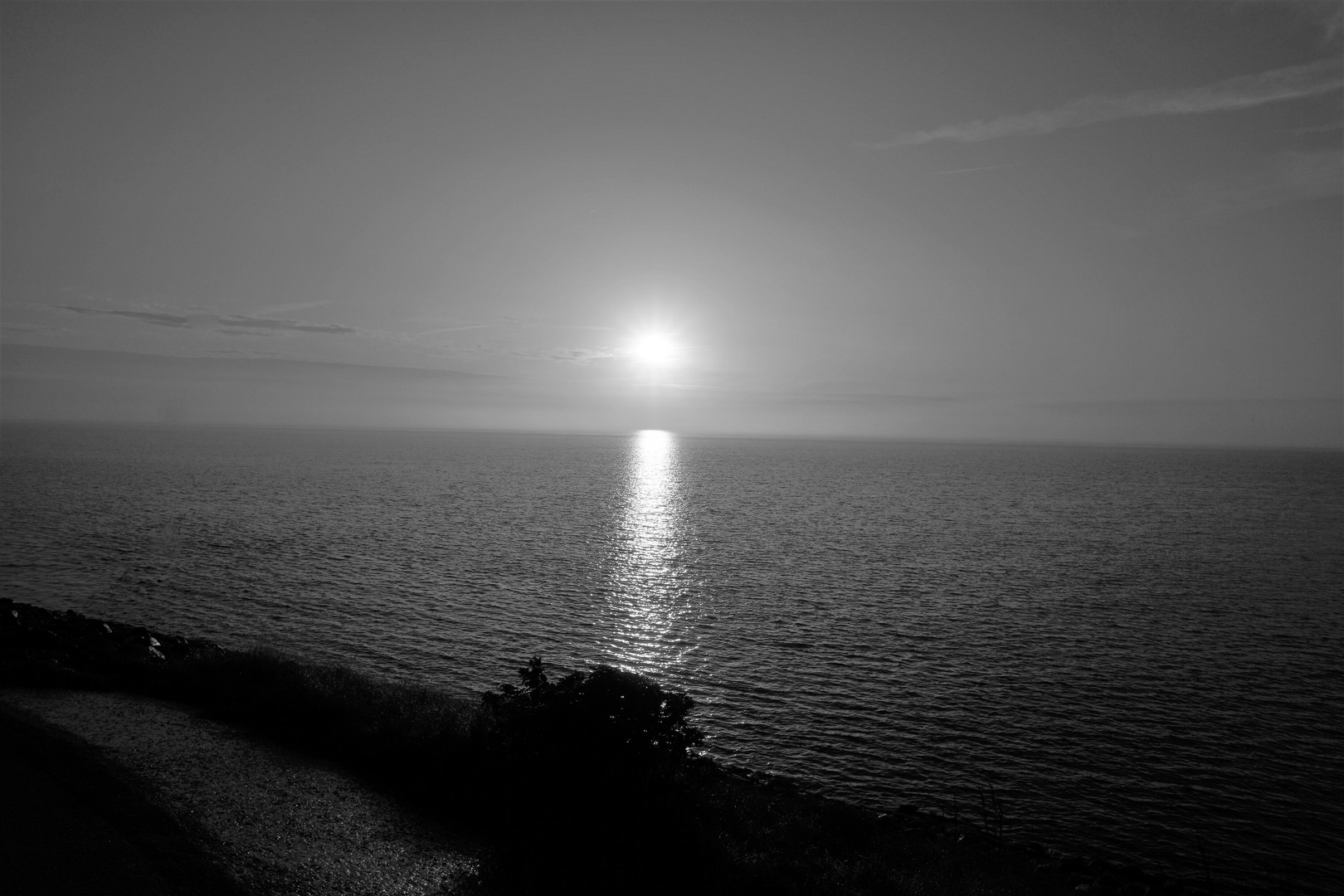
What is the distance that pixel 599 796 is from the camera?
62.8 ft

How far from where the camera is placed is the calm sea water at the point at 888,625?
98.1 feet

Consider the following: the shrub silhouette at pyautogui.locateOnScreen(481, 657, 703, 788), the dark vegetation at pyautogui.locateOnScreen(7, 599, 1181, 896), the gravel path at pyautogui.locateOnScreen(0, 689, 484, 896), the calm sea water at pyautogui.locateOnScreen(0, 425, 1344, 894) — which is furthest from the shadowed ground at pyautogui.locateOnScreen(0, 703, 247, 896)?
the calm sea water at pyautogui.locateOnScreen(0, 425, 1344, 894)

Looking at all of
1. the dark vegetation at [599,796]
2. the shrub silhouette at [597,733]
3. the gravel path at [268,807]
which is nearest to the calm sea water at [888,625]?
the dark vegetation at [599,796]

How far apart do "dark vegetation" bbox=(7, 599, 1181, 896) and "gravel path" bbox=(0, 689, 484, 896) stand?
1142 millimetres

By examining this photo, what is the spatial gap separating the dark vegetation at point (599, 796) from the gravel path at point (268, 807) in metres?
1.14

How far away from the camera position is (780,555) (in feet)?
259

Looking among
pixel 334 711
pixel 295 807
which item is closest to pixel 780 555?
pixel 334 711

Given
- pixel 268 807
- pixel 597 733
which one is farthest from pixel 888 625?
pixel 268 807

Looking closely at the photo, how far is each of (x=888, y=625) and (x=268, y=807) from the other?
137 feet

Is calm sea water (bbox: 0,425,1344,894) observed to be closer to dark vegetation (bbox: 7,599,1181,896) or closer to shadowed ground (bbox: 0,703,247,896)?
dark vegetation (bbox: 7,599,1181,896)

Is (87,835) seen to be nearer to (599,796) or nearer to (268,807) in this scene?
(268,807)

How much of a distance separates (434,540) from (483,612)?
1305 inches

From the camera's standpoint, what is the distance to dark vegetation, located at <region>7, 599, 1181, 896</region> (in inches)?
728

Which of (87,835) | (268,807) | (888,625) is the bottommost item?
(888,625)
